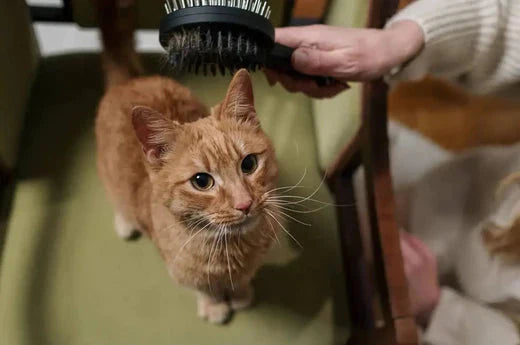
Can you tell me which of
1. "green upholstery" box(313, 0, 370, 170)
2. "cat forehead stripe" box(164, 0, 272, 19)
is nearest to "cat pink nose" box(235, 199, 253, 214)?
"cat forehead stripe" box(164, 0, 272, 19)

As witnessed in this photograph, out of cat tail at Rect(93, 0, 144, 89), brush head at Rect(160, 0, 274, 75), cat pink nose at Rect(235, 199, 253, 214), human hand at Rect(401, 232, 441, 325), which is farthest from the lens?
human hand at Rect(401, 232, 441, 325)

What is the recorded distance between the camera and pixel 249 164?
0.66 metres

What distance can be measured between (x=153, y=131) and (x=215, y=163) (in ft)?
0.27

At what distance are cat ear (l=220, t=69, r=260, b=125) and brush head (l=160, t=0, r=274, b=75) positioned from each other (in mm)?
19

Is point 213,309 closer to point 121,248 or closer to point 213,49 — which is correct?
point 121,248

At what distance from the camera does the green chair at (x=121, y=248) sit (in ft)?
2.81

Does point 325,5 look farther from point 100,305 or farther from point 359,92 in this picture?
point 100,305

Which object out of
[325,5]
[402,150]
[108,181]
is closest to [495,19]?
[325,5]

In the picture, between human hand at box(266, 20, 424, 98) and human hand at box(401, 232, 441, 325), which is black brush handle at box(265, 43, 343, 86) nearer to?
human hand at box(266, 20, 424, 98)

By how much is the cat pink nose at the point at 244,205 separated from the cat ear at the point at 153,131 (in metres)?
0.11

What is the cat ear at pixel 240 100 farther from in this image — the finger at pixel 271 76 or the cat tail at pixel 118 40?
the cat tail at pixel 118 40

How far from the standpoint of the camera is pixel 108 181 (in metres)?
0.94

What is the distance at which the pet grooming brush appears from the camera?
1.66 ft

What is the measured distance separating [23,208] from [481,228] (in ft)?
2.81
